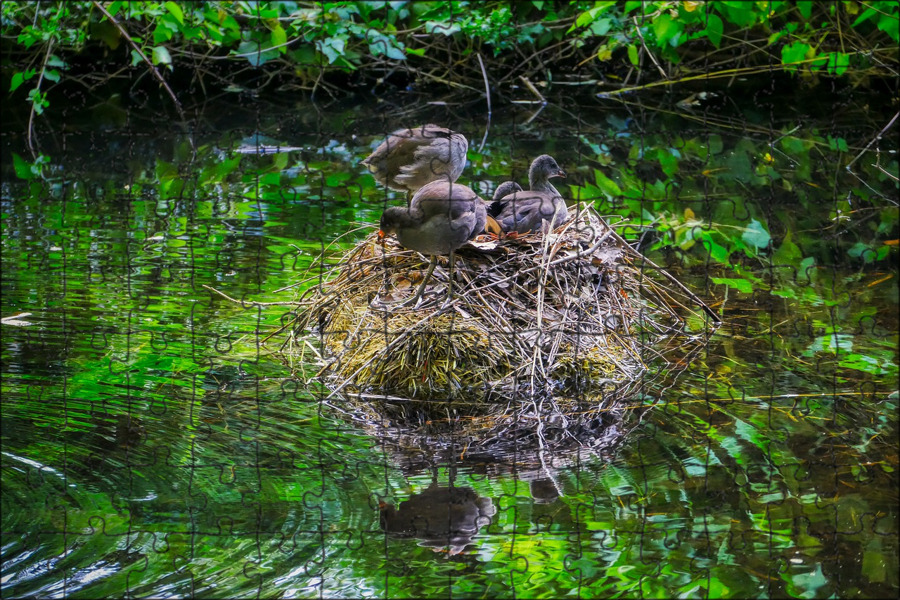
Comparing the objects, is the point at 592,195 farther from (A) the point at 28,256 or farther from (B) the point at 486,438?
(A) the point at 28,256

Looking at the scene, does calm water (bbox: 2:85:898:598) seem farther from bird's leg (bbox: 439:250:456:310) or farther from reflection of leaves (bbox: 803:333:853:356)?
bird's leg (bbox: 439:250:456:310)

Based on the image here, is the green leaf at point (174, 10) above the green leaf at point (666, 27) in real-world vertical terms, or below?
above

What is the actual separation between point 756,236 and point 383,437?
102 inches

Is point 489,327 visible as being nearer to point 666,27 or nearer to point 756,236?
point 756,236

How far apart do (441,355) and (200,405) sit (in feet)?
3.07

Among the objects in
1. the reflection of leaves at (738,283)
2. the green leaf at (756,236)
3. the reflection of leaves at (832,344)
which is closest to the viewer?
the reflection of leaves at (832,344)

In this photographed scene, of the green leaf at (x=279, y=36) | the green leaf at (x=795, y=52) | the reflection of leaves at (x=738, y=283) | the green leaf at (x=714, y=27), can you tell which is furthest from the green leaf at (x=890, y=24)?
the green leaf at (x=279, y=36)

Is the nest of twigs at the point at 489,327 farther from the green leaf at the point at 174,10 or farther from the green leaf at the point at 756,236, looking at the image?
the green leaf at the point at 174,10

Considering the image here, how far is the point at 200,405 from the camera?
397 cm

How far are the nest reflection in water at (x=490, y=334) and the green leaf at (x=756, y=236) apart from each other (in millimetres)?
1154

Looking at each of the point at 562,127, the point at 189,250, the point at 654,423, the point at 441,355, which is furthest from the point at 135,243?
the point at 562,127

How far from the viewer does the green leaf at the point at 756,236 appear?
17.6ft
